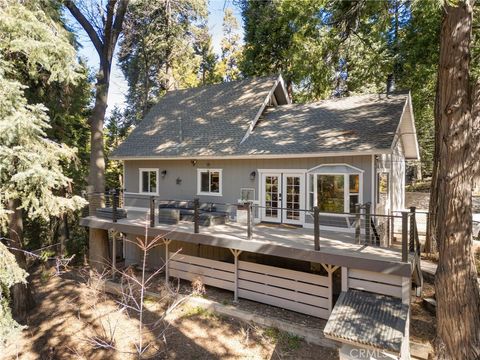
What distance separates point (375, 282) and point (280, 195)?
4.48 meters

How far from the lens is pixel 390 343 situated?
5.20 metres

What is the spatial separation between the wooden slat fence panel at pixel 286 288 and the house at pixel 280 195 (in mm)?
27

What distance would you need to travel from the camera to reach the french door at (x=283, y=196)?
397 inches

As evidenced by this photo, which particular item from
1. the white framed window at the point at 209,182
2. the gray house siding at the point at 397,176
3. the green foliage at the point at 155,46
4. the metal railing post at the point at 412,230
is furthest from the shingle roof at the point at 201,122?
the metal railing post at the point at 412,230

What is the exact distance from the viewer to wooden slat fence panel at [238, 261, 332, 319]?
25.2 feet

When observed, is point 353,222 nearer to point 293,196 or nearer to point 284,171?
point 293,196

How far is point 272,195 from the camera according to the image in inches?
418

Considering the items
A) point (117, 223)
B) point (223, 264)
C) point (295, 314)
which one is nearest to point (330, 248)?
point (295, 314)

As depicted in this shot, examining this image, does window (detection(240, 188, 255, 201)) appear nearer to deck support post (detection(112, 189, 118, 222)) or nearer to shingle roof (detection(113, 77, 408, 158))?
shingle roof (detection(113, 77, 408, 158))

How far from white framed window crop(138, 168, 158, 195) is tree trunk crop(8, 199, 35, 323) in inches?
185

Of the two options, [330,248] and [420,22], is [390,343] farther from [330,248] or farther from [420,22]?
[420,22]

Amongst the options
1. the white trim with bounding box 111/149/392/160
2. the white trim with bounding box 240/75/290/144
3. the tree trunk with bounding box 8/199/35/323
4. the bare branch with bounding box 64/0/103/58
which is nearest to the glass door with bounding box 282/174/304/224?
the white trim with bounding box 111/149/392/160

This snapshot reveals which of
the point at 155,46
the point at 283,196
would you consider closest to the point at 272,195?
the point at 283,196

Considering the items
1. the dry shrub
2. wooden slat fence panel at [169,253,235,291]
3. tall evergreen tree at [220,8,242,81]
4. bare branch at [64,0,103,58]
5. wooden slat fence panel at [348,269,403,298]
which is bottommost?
the dry shrub
